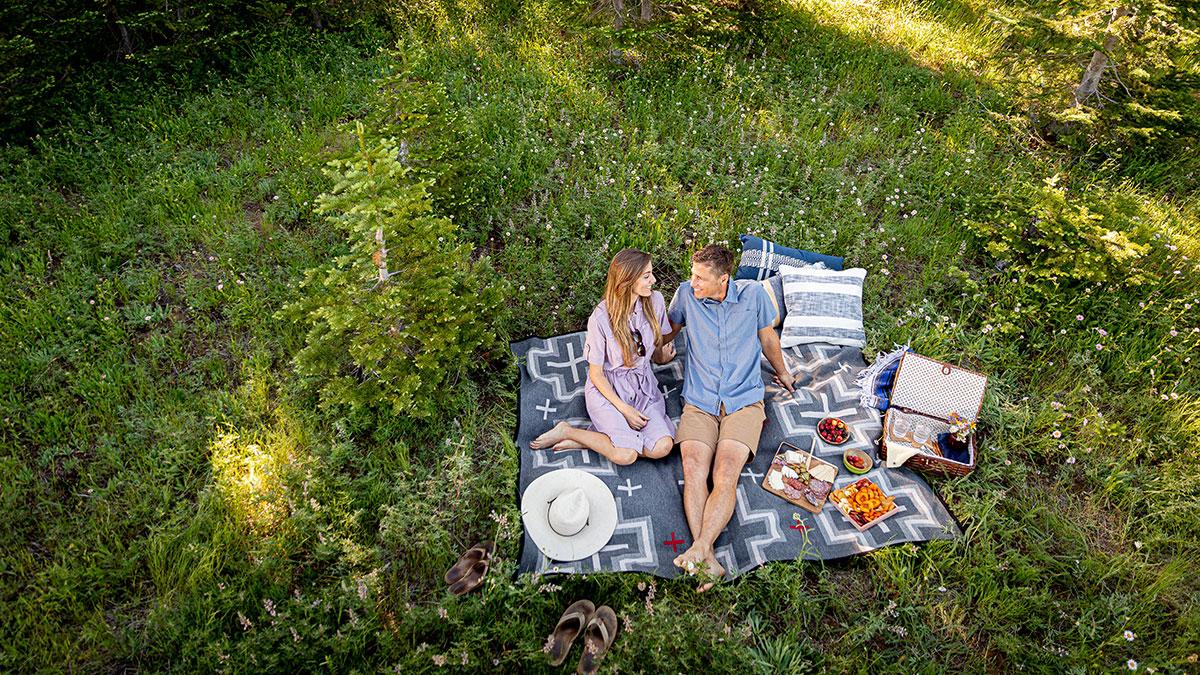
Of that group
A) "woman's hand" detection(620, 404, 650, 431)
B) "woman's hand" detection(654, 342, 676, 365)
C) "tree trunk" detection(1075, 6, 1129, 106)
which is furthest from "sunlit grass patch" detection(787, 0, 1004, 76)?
Result: "woman's hand" detection(620, 404, 650, 431)

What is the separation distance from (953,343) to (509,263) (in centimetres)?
504

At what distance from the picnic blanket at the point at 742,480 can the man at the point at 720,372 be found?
224 mm

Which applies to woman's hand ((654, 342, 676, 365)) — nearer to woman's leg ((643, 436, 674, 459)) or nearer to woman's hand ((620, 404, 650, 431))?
woman's hand ((620, 404, 650, 431))

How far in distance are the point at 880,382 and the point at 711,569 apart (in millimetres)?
2786

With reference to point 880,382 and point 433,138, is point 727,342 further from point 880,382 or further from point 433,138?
point 433,138

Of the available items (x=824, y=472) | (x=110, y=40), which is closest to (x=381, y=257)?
(x=824, y=472)

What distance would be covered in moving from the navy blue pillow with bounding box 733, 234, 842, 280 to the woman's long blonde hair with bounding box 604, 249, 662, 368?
1.97m

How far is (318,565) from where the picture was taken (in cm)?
475

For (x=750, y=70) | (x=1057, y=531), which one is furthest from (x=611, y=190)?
(x=1057, y=531)

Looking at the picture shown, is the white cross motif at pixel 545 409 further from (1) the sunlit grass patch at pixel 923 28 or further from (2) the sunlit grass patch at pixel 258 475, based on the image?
(1) the sunlit grass patch at pixel 923 28

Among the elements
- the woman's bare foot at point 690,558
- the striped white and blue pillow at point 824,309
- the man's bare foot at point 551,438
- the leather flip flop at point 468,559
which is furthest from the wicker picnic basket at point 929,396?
the leather flip flop at point 468,559

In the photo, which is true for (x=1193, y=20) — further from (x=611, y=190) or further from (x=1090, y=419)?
(x=611, y=190)

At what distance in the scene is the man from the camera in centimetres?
528

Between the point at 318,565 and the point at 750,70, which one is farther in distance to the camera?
the point at 750,70
